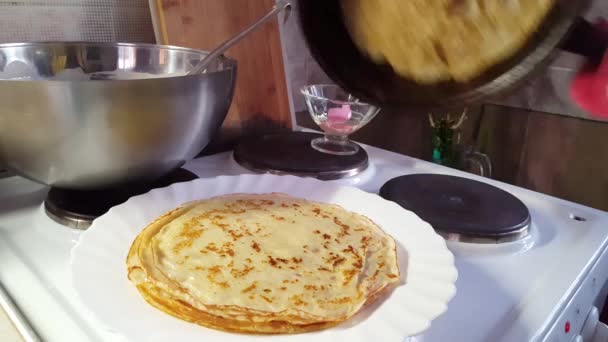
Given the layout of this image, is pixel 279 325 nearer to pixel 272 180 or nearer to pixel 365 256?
pixel 365 256

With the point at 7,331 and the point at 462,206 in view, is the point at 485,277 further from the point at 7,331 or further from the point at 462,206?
the point at 7,331

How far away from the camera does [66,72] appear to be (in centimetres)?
78

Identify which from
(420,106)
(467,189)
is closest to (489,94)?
(420,106)

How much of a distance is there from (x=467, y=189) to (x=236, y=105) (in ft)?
1.59

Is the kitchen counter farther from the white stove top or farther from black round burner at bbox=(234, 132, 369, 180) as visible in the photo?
black round burner at bbox=(234, 132, 369, 180)

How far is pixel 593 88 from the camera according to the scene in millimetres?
448

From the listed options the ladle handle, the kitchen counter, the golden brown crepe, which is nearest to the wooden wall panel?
the ladle handle

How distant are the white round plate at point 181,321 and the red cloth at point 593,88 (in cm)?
20

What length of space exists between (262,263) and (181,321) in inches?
5.2

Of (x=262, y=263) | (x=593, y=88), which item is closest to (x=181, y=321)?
(x=262, y=263)

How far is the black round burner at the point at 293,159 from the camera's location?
0.84 m

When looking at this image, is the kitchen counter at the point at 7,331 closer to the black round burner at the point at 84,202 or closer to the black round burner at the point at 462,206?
the black round burner at the point at 84,202

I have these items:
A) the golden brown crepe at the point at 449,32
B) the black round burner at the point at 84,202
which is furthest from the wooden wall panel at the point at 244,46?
the golden brown crepe at the point at 449,32

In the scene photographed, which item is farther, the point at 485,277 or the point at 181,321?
the point at 485,277
